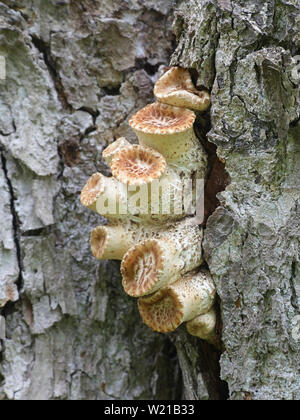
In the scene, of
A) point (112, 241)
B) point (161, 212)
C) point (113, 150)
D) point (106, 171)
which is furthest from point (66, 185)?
point (161, 212)

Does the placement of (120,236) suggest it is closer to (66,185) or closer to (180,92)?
(66,185)

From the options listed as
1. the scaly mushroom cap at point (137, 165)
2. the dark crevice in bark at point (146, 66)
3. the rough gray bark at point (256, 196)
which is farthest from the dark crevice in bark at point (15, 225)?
the rough gray bark at point (256, 196)

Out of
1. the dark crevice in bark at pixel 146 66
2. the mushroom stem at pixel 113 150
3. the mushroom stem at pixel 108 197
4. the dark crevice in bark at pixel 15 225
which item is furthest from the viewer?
the dark crevice in bark at pixel 146 66

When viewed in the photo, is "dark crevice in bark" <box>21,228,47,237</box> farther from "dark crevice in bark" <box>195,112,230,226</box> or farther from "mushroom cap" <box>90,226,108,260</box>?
"dark crevice in bark" <box>195,112,230,226</box>

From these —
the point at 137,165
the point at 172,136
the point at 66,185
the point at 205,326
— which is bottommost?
the point at 205,326

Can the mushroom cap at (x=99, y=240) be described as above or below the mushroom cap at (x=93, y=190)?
below

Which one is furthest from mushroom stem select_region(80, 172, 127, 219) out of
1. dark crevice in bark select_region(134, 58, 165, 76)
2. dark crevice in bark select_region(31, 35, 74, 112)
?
dark crevice in bark select_region(134, 58, 165, 76)

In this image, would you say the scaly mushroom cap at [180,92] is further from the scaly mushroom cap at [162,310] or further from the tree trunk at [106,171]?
the scaly mushroom cap at [162,310]
